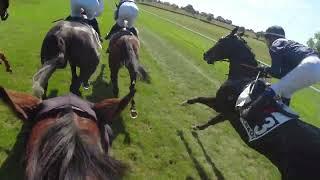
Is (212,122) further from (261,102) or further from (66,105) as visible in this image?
(66,105)

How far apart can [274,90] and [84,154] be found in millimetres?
4911

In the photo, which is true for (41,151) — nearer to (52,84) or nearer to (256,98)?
(256,98)

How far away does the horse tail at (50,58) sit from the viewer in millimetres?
6969

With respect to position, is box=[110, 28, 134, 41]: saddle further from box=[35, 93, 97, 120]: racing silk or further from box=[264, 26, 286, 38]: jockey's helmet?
box=[35, 93, 97, 120]: racing silk

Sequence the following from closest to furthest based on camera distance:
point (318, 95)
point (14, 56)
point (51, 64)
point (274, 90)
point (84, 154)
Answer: point (84, 154), point (274, 90), point (51, 64), point (14, 56), point (318, 95)

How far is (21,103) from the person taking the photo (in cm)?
338

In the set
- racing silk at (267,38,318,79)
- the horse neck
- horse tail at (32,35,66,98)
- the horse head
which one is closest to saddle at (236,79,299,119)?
racing silk at (267,38,318,79)

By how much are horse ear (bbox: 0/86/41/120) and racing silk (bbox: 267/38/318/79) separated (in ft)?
15.0

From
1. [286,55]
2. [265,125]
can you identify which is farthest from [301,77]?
[265,125]

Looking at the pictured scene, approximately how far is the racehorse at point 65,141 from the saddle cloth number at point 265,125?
148 inches

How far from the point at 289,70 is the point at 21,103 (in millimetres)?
4846

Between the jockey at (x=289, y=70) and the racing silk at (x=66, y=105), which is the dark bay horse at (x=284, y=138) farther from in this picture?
the racing silk at (x=66, y=105)

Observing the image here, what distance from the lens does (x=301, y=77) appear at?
6605 millimetres

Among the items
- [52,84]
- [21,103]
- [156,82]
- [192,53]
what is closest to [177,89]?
[156,82]
